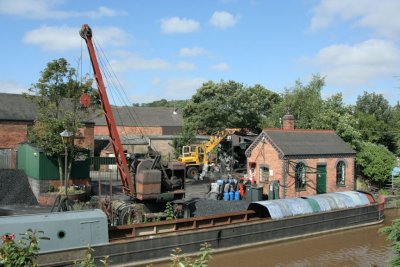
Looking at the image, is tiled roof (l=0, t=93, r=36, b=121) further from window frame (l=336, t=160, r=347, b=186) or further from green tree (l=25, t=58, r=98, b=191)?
window frame (l=336, t=160, r=347, b=186)

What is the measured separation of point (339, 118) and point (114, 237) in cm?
2275

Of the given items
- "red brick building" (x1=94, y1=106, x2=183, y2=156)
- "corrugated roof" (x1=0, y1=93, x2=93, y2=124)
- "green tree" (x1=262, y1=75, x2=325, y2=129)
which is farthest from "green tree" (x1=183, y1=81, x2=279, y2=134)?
"corrugated roof" (x1=0, y1=93, x2=93, y2=124)

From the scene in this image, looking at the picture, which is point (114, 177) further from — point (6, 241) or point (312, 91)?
point (6, 241)

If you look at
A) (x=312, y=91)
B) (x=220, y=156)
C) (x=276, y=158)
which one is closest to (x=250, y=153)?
(x=276, y=158)

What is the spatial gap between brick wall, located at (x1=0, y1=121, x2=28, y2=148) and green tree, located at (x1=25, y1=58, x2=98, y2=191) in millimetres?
8427

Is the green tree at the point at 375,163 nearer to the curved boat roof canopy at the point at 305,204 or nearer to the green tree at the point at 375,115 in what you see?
the curved boat roof canopy at the point at 305,204

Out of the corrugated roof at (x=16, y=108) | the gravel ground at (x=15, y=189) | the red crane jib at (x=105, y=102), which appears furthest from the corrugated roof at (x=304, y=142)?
the corrugated roof at (x=16, y=108)

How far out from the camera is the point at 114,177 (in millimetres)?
33531

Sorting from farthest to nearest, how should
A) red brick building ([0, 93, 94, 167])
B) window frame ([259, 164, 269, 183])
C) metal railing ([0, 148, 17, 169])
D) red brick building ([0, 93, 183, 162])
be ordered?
red brick building ([0, 93, 183, 162]) → red brick building ([0, 93, 94, 167]) → metal railing ([0, 148, 17, 169]) → window frame ([259, 164, 269, 183])

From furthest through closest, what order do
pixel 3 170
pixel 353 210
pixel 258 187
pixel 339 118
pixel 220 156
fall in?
pixel 220 156, pixel 339 118, pixel 3 170, pixel 258 187, pixel 353 210

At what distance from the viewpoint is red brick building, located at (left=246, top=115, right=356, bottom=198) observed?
976 inches

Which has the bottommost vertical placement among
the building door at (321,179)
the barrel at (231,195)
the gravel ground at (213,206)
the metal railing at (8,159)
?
the gravel ground at (213,206)

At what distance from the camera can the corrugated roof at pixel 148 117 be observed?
56438 mm

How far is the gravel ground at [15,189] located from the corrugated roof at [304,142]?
13762 mm
